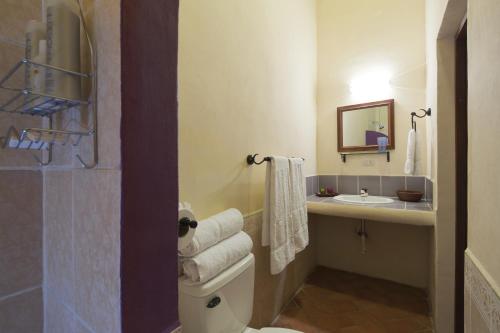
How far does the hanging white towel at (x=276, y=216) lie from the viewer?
4.81 feet

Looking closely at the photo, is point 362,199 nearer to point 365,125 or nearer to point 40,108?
point 365,125

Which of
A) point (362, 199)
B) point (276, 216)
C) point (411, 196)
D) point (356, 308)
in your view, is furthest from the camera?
point (362, 199)

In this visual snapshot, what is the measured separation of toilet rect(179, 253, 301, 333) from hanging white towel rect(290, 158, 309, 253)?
64cm

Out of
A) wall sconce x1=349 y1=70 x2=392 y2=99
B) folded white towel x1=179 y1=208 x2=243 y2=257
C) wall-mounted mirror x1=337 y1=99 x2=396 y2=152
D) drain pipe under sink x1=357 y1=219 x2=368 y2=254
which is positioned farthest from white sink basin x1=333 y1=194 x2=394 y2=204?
folded white towel x1=179 y1=208 x2=243 y2=257

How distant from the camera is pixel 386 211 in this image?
182cm

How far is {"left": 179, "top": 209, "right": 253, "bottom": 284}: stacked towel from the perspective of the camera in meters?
0.86

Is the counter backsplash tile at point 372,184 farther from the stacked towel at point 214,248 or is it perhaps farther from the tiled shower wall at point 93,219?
the tiled shower wall at point 93,219

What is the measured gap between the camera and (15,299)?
23.7 inches

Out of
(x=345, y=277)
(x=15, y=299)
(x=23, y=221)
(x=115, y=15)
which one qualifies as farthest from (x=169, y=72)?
(x=345, y=277)

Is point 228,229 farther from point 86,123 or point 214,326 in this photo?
point 86,123

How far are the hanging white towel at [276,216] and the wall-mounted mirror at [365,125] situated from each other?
1259 mm

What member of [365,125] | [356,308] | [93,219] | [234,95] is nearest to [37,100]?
[93,219]

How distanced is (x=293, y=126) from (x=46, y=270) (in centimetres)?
188

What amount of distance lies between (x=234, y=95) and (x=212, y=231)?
79 centimetres
